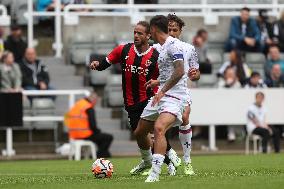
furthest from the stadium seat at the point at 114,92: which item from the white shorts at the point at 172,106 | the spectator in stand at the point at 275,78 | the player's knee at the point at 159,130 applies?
the player's knee at the point at 159,130

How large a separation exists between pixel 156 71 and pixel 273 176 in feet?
8.43

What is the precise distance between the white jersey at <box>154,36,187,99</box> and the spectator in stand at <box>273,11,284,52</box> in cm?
1457

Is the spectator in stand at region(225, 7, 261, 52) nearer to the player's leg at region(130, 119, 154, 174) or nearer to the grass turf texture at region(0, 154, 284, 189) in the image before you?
the grass turf texture at region(0, 154, 284, 189)

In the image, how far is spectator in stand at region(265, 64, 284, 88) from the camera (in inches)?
1123

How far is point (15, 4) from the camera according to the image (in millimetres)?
30500

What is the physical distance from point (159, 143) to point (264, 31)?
15778mm

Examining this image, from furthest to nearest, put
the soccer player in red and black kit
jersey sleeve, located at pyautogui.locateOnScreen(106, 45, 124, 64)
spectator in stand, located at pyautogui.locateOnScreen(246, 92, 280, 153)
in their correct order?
1. spectator in stand, located at pyautogui.locateOnScreen(246, 92, 280, 153)
2. jersey sleeve, located at pyautogui.locateOnScreen(106, 45, 124, 64)
3. the soccer player in red and black kit

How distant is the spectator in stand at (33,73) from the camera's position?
27.1m

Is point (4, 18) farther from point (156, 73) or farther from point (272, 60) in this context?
point (156, 73)

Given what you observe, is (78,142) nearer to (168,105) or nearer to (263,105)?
(263,105)

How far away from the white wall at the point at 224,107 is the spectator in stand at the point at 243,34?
5.25ft

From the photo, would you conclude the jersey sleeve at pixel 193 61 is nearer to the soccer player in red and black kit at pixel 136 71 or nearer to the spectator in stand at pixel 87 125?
the soccer player in red and black kit at pixel 136 71

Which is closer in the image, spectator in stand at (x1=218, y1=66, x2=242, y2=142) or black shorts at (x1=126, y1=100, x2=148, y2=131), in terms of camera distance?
black shorts at (x1=126, y1=100, x2=148, y2=131)

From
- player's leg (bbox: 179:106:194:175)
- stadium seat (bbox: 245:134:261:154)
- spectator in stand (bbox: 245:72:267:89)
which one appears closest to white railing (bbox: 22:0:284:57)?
spectator in stand (bbox: 245:72:267:89)
